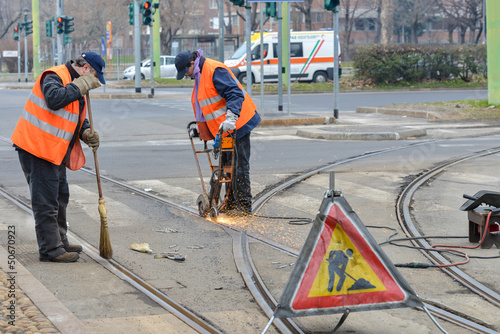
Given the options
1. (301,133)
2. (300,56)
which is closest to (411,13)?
(300,56)

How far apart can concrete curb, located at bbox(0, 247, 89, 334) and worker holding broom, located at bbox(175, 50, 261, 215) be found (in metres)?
2.60

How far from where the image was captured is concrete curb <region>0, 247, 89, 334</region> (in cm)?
451

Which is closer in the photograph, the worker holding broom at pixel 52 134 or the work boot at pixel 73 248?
the worker holding broom at pixel 52 134

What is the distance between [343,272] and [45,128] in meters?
2.79

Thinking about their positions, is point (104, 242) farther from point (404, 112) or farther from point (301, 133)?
point (404, 112)

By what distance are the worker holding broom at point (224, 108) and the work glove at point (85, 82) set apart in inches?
62.5

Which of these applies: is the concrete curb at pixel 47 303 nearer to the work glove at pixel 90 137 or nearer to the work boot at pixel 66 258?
the work boot at pixel 66 258

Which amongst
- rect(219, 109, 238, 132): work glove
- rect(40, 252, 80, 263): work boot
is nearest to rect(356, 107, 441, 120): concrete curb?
rect(219, 109, 238, 132): work glove

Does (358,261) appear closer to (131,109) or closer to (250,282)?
(250,282)

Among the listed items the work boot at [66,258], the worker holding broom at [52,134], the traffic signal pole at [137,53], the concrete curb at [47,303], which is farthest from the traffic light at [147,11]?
the concrete curb at [47,303]

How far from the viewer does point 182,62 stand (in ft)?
24.5

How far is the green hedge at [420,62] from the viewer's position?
1380 inches

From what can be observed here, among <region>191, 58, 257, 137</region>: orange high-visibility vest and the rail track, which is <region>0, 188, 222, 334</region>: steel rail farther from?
<region>191, 58, 257, 137</region>: orange high-visibility vest

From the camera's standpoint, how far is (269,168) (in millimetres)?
11516
